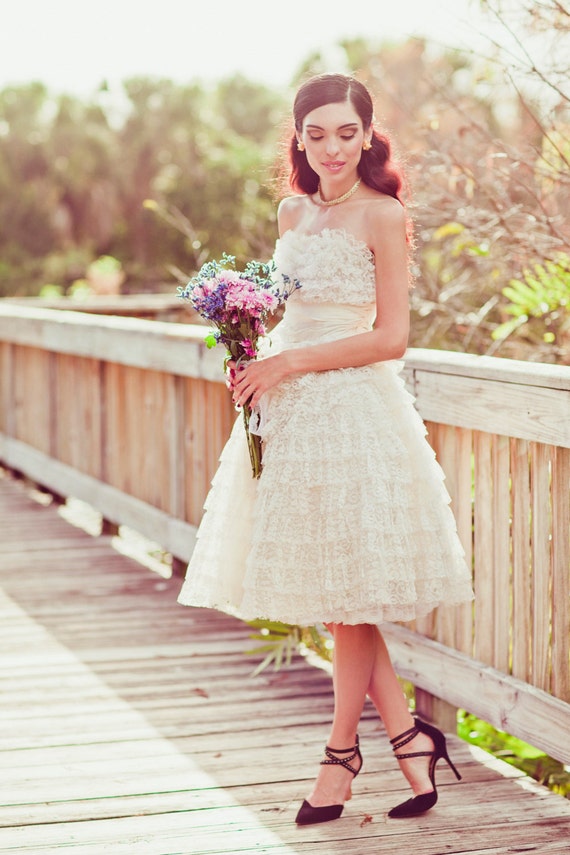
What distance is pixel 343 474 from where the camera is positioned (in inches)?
129

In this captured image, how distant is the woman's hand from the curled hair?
Answer: 1.68 feet

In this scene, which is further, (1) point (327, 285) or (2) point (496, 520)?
(2) point (496, 520)

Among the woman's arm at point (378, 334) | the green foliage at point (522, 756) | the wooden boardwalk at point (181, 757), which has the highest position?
the woman's arm at point (378, 334)

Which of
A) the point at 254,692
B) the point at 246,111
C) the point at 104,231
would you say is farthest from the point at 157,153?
the point at 254,692

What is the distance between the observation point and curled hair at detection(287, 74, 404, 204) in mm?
3344

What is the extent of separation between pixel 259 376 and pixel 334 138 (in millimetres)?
612

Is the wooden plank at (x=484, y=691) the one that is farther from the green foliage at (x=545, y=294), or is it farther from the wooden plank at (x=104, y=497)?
the wooden plank at (x=104, y=497)

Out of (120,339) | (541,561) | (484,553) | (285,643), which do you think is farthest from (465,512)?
(120,339)

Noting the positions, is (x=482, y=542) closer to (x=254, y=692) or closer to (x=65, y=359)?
(x=254, y=692)

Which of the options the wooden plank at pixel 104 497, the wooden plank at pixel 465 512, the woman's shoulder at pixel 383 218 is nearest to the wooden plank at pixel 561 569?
the wooden plank at pixel 465 512

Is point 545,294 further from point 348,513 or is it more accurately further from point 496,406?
point 348,513

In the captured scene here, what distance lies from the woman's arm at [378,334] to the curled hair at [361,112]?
0.08 m

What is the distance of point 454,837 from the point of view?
3344 mm

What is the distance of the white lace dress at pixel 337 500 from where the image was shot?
325 cm
